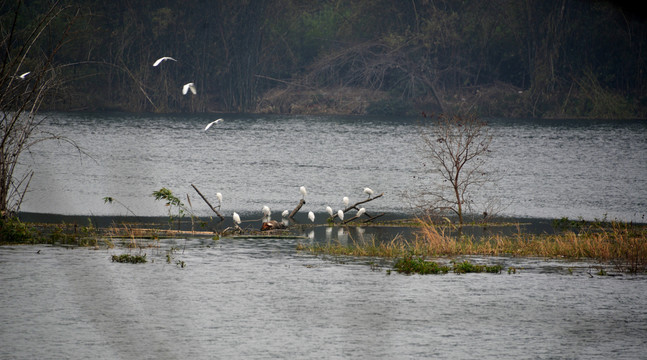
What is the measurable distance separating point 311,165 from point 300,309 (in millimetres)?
36754

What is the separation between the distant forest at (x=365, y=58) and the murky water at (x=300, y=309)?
259ft

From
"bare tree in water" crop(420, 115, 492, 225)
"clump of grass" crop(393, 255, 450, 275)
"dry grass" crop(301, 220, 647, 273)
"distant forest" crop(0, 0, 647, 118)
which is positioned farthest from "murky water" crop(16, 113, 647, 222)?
"clump of grass" crop(393, 255, 450, 275)

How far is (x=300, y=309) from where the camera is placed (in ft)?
53.7

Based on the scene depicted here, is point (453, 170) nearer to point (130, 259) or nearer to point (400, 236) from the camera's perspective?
point (400, 236)

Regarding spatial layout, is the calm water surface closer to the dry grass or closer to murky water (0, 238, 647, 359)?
murky water (0, 238, 647, 359)

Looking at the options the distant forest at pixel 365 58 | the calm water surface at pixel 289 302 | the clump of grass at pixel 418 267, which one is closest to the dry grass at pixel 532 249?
the calm water surface at pixel 289 302

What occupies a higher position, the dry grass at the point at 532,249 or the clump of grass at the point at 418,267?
the dry grass at the point at 532,249

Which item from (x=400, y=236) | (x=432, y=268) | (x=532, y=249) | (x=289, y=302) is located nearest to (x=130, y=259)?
(x=289, y=302)

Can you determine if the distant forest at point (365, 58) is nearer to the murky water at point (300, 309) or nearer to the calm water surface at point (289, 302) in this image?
the calm water surface at point (289, 302)

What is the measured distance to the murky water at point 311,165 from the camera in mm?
35156

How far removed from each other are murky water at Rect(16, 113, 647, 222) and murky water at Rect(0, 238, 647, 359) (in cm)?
1042

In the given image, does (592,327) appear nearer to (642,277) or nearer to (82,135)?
(642,277)

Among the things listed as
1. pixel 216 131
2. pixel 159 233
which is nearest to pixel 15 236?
pixel 159 233

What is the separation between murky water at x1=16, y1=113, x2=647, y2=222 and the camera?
35156 millimetres
